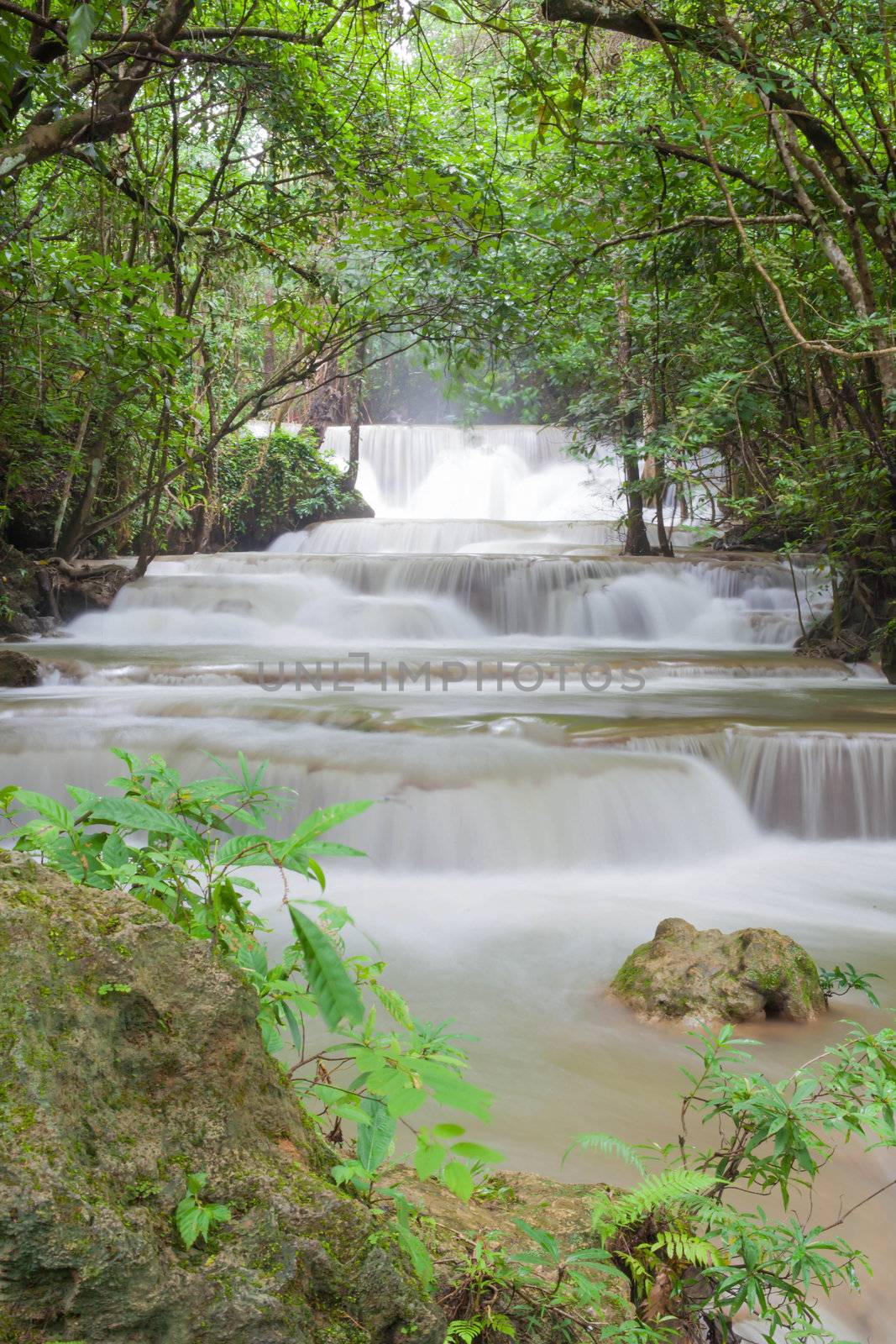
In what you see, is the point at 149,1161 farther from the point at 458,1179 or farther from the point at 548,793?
the point at 548,793

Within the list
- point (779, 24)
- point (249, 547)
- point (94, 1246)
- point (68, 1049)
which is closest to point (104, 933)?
point (68, 1049)

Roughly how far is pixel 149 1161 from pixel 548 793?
438 cm

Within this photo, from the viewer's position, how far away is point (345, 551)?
17.4 meters

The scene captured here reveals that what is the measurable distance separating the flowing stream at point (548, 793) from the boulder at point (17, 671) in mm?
184

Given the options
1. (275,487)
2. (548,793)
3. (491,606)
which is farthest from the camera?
(275,487)

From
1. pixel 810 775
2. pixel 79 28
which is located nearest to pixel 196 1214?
pixel 79 28

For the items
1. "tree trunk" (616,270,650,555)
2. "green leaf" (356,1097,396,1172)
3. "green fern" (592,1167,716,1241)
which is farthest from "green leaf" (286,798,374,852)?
"tree trunk" (616,270,650,555)

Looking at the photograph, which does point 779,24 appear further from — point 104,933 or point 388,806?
point 104,933

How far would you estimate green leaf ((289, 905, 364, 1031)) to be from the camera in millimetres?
898

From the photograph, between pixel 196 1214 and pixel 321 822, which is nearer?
pixel 196 1214

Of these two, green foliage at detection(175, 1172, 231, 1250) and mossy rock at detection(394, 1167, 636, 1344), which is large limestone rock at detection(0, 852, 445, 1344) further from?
mossy rock at detection(394, 1167, 636, 1344)

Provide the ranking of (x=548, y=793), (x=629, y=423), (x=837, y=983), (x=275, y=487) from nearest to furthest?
(x=837, y=983), (x=548, y=793), (x=629, y=423), (x=275, y=487)

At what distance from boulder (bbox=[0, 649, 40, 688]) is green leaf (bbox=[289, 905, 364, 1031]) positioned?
7.68 metres

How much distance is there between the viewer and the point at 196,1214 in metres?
0.92
